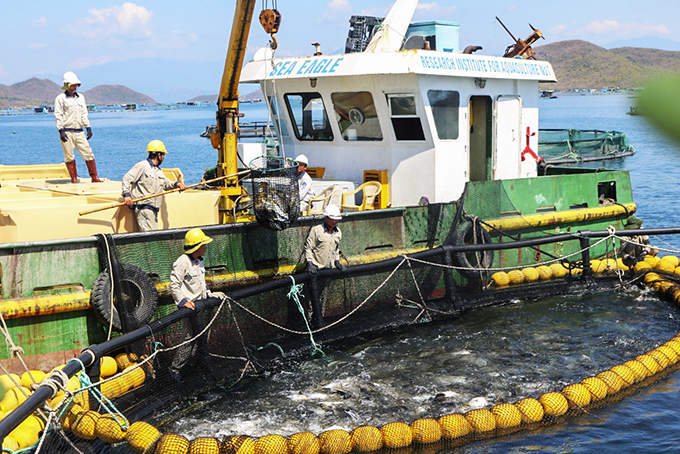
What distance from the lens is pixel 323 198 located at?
10.1 metres

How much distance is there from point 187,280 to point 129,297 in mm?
607

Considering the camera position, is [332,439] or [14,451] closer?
[14,451]

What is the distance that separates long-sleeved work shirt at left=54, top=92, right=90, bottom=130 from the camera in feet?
33.7

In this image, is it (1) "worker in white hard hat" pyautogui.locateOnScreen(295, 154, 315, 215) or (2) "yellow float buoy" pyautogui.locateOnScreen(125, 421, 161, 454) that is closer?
(2) "yellow float buoy" pyautogui.locateOnScreen(125, 421, 161, 454)

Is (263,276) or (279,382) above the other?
(263,276)

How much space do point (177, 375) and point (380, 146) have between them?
5.43m

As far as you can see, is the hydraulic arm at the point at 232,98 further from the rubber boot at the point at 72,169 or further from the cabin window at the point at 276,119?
the cabin window at the point at 276,119

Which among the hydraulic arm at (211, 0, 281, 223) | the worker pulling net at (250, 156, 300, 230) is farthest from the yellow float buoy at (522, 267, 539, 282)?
the hydraulic arm at (211, 0, 281, 223)

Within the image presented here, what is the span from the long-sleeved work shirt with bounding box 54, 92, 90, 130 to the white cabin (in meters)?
2.87

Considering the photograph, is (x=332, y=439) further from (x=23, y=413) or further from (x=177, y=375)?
(x=23, y=413)

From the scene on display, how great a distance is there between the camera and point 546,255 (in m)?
11.8

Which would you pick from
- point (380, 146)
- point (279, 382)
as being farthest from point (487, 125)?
point (279, 382)

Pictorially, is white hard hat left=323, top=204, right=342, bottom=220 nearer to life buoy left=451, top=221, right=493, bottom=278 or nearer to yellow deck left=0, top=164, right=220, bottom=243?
yellow deck left=0, top=164, right=220, bottom=243

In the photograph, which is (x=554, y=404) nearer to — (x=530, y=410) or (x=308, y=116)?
(x=530, y=410)
